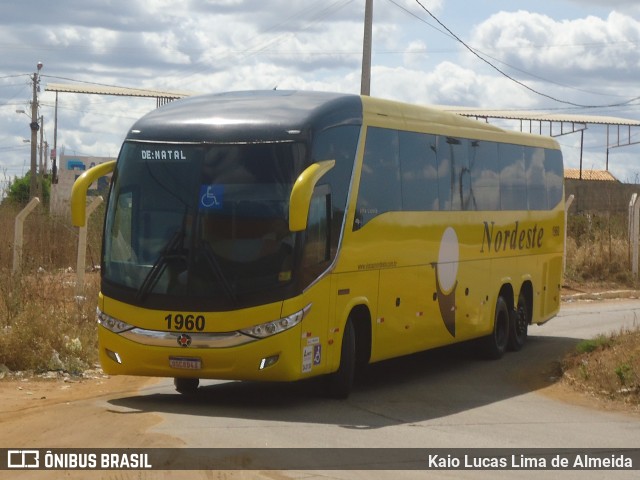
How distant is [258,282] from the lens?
44.1 ft

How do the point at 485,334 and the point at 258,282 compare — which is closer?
the point at 258,282

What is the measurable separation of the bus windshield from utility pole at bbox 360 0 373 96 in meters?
16.3

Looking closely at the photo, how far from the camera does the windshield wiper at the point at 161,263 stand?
13.6 metres

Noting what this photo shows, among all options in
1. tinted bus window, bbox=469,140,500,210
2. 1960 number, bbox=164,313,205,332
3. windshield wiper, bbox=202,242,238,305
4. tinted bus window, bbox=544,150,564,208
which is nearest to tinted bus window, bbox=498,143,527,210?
tinted bus window, bbox=469,140,500,210

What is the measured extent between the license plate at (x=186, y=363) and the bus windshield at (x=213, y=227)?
62 centimetres

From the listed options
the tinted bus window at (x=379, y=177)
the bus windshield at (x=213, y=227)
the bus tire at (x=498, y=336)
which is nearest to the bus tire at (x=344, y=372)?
the tinted bus window at (x=379, y=177)

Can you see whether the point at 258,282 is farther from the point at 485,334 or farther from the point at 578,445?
the point at 485,334

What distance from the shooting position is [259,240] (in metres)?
13.5

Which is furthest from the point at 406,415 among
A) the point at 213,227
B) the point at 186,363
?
the point at 213,227

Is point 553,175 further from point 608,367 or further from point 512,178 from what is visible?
point 608,367

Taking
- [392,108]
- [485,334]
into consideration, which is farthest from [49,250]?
[392,108]

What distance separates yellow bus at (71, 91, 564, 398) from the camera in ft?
44.1

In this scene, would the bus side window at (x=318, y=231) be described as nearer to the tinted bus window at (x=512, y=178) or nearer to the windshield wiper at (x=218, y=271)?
the windshield wiper at (x=218, y=271)

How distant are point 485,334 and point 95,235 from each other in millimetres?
11674
